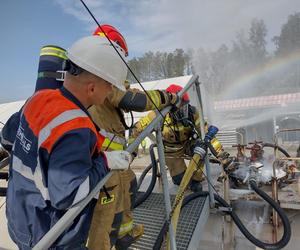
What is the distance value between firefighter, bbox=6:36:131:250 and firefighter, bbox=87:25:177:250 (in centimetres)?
48

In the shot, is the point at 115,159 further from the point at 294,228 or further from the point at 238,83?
the point at 238,83

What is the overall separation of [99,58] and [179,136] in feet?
9.47

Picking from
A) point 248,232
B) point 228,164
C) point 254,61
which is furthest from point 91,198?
point 254,61

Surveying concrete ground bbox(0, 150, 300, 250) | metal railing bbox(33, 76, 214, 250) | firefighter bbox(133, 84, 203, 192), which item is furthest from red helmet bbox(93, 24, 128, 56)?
concrete ground bbox(0, 150, 300, 250)

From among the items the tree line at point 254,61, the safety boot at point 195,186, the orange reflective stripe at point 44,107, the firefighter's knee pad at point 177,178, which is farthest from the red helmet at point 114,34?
the tree line at point 254,61

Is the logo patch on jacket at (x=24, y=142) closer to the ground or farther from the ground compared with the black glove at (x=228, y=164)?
farther from the ground

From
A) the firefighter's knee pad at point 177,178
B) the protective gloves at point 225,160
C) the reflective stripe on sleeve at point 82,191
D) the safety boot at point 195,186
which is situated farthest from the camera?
the firefighter's knee pad at point 177,178

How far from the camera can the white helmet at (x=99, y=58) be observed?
4.47 feet

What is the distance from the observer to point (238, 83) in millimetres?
26359

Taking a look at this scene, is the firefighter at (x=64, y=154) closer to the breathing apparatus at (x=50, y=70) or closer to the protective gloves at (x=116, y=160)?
the protective gloves at (x=116, y=160)

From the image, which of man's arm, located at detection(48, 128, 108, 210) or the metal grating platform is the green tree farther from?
man's arm, located at detection(48, 128, 108, 210)

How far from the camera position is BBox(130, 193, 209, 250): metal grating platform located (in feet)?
8.45

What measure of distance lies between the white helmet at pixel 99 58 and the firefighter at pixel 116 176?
59 centimetres

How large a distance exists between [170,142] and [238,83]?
2373 centimetres
